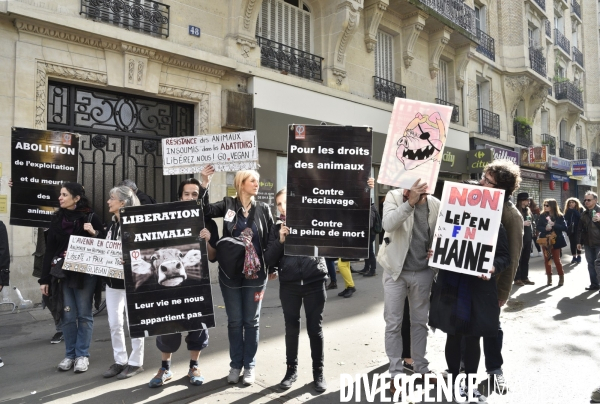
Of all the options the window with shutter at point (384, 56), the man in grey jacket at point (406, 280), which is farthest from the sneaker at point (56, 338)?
the window with shutter at point (384, 56)

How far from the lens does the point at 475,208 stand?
133 inches

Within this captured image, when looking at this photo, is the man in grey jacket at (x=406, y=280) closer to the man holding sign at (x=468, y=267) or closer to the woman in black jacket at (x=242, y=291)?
the man holding sign at (x=468, y=267)

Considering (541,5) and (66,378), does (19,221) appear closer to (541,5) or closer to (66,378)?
(66,378)

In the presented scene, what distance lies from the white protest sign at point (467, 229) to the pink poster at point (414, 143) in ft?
0.84

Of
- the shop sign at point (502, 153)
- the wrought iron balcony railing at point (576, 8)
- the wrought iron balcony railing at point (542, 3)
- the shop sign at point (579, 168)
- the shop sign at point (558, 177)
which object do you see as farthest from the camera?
the wrought iron balcony railing at point (576, 8)

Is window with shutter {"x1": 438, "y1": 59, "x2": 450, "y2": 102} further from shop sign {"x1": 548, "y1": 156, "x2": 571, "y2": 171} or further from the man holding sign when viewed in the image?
the man holding sign

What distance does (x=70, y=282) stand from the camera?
4.14 meters

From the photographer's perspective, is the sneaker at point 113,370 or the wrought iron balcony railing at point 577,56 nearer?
the sneaker at point 113,370

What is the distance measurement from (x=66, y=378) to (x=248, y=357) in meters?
1.74

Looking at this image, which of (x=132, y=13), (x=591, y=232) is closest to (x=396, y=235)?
(x=591, y=232)

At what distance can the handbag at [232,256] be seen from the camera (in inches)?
→ 144

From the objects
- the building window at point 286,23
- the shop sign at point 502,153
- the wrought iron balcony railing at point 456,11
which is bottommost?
the shop sign at point 502,153

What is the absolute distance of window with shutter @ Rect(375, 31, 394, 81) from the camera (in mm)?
13320

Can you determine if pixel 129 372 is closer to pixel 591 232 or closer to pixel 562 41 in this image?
pixel 591 232
